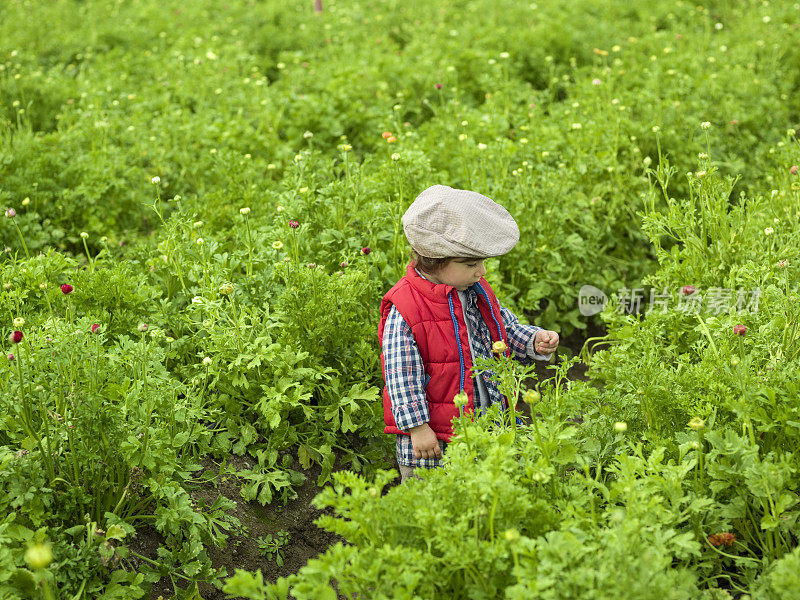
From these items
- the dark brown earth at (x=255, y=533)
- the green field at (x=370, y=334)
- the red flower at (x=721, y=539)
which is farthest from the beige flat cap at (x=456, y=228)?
the red flower at (x=721, y=539)

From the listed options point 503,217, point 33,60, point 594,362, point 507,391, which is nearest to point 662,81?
point 594,362

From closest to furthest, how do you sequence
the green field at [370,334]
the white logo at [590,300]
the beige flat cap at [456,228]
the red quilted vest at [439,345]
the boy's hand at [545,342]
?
the green field at [370,334]
the beige flat cap at [456,228]
the red quilted vest at [439,345]
the boy's hand at [545,342]
the white logo at [590,300]

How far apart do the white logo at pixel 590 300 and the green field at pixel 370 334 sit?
0.07m

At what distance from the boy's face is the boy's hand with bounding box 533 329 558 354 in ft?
1.31

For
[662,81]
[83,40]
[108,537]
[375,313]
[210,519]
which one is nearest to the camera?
[108,537]

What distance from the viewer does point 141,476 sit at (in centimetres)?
269

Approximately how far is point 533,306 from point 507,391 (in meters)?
1.80

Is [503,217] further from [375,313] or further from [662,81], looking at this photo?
[662,81]

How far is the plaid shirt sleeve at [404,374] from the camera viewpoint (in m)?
2.88

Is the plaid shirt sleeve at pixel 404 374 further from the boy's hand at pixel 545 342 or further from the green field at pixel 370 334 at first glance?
the boy's hand at pixel 545 342

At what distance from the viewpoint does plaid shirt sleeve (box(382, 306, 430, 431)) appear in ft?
9.46

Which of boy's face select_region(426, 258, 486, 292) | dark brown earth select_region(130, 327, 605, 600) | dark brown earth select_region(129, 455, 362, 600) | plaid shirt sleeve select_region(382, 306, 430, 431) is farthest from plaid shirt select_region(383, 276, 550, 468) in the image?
dark brown earth select_region(129, 455, 362, 600)

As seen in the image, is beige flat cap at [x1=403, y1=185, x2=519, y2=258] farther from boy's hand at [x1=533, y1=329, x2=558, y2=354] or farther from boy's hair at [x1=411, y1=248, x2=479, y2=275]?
boy's hand at [x1=533, y1=329, x2=558, y2=354]

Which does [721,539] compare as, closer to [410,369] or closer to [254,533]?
[410,369]
